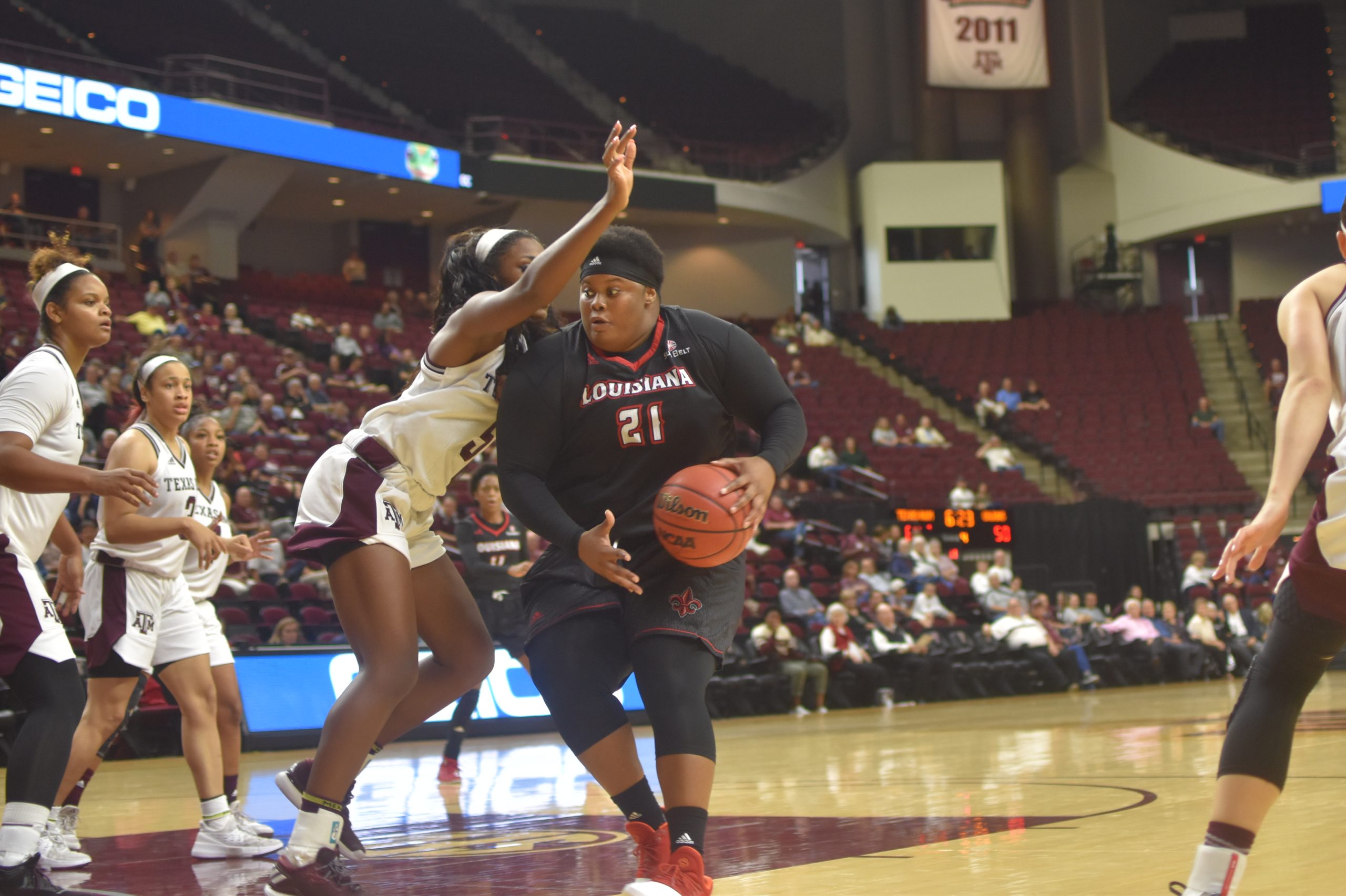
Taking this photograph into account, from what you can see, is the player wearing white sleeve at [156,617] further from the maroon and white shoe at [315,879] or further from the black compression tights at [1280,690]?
the black compression tights at [1280,690]

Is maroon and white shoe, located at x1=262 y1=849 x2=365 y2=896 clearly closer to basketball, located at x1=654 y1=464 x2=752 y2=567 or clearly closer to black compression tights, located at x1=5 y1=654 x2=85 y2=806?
black compression tights, located at x1=5 y1=654 x2=85 y2=806

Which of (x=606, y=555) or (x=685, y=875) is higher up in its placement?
(x=606, y=555)

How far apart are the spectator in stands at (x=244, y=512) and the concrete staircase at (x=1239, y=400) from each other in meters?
15.8

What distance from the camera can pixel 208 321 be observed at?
55.6 feet

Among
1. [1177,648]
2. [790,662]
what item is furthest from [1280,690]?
[1177,648]

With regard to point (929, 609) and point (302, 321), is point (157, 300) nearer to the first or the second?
point (302, 321)

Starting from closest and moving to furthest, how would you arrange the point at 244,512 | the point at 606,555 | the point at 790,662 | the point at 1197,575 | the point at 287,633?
the point at 606,555
the point at 287,633
the point at 244,512
the point at 790,662
the point at 1197,575

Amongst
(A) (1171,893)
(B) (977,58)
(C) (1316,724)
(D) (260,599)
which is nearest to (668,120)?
(B) (977,58)

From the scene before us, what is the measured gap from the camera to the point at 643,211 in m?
24.5

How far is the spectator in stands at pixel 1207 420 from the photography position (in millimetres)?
22109

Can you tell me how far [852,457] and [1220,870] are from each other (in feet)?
52.6

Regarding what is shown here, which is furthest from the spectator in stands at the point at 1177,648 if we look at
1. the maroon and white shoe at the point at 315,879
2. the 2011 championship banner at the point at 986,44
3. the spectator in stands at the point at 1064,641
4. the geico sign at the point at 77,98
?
the geico sign at the point at 77,98

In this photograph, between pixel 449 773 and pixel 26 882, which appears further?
pixel 449 773

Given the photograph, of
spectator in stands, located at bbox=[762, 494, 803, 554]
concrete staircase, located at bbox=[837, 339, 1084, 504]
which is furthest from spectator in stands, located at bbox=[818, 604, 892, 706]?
concrete staircase, located at bbox=[837, 339, 1084, 504]
